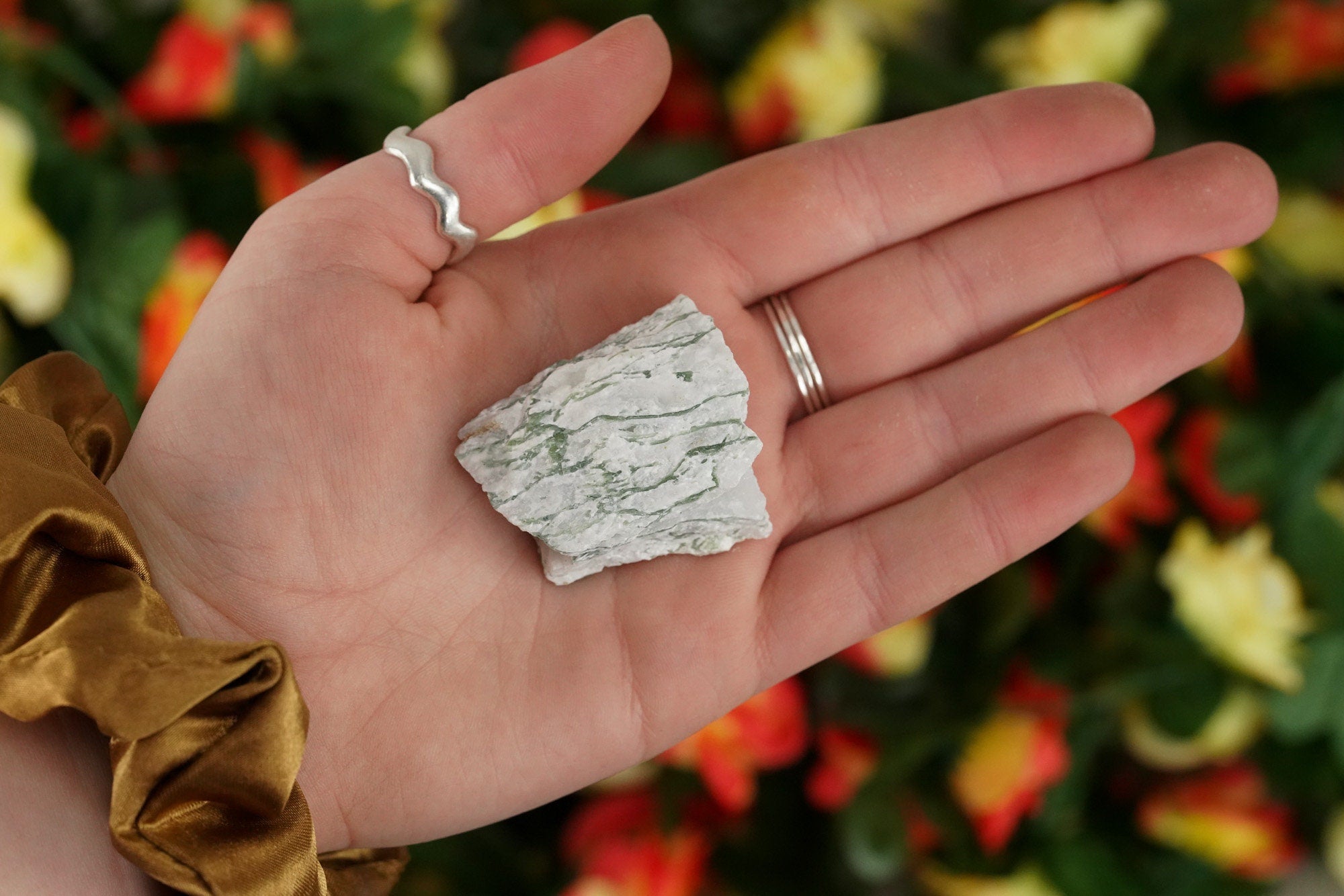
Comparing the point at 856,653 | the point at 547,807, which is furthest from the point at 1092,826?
the point at 547,807

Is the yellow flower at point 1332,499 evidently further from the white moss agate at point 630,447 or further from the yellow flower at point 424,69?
the yellow flower at point 424,69

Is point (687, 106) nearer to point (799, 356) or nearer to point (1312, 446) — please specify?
point (799, 356)

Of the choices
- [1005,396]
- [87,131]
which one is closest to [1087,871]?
[1005,396]

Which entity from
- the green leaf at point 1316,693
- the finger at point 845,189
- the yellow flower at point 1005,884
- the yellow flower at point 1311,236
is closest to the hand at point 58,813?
the finger at point 845,189

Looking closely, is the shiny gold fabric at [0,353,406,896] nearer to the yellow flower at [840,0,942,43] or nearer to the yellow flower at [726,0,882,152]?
the yellow flower at [726,0,882,152]

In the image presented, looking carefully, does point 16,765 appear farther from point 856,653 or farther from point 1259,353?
point 1259,353
